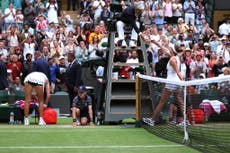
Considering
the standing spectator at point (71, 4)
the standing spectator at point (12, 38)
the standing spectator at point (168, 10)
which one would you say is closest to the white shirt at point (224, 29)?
the standing spectator at point (168, 10)

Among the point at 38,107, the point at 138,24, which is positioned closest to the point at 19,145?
the point at 38,107

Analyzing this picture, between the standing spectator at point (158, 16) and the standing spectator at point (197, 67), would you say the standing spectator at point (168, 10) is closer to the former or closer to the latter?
the standing spectator at point (158, 16)

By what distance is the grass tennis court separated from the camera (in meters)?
12.8

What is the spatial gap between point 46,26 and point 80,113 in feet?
38.2

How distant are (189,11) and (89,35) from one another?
572 centimetres

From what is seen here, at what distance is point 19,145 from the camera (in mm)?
13523

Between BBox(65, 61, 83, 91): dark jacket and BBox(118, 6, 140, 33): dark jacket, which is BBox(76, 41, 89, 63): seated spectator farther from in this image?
BBox(118, 6, 140, 33): dark jacket

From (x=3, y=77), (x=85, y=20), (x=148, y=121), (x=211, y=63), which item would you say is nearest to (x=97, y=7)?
(x=85, y=20)

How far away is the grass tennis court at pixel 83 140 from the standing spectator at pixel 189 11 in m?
15.9

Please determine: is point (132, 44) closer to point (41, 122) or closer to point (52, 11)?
point (41, 122)

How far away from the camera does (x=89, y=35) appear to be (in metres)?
29.5

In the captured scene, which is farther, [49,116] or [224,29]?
[224,29]

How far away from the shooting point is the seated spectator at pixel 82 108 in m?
18.4

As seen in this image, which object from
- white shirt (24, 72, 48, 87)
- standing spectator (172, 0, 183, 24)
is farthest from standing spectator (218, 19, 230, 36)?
white shirt (24, 72, 48, 87)
